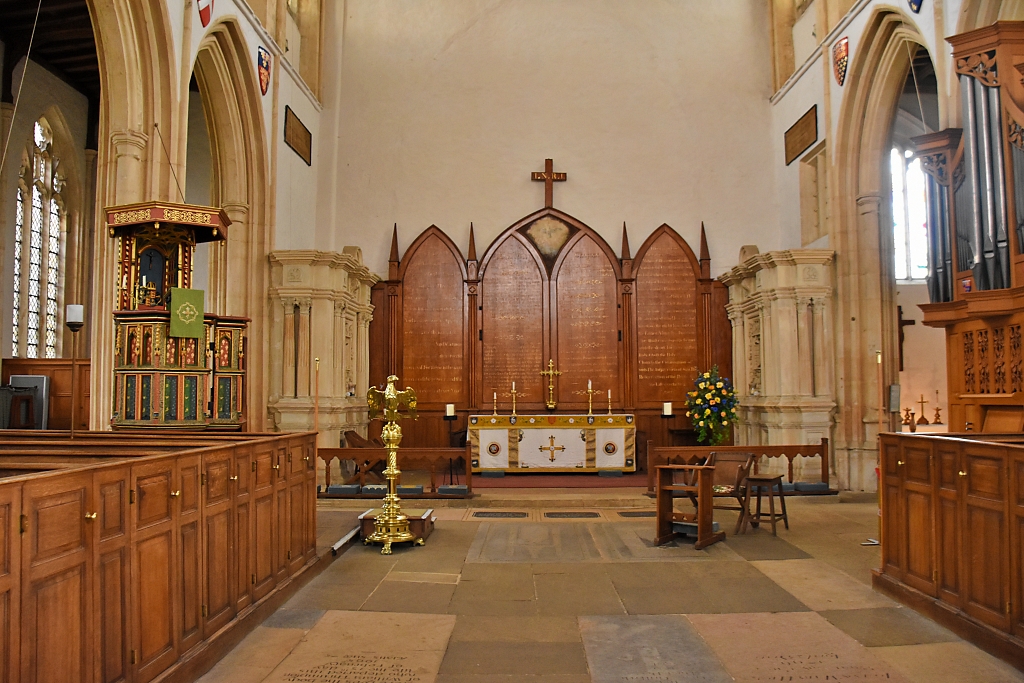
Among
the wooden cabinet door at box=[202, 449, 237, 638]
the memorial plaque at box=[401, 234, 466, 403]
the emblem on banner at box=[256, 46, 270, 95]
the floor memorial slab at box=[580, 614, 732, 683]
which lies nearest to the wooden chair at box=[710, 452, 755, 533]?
the floor memorial slab at box=[580, 614, 732, 683]

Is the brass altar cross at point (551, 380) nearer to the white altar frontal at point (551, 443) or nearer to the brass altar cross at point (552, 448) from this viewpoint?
the white altar frontal at point (551, 443)

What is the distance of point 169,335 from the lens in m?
5.81

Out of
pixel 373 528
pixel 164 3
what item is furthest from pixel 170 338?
pixel 164 3

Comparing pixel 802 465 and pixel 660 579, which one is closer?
pixel 660 579

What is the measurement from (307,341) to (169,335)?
375 centimetres

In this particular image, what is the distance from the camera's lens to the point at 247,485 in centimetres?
389

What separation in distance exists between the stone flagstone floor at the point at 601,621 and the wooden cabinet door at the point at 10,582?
3.63 feet

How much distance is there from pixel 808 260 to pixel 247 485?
7643 millimetres

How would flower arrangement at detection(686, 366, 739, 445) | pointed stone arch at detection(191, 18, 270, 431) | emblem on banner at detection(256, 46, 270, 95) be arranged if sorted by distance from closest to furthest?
pointed stone arch at detection(191, 18, 270, 431)
emblem on banner at detection(256, 46, 270, 95)
flower arrangement at detection(686, 366, 739, 445)

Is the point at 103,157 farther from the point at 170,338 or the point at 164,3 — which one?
the point at 170,338

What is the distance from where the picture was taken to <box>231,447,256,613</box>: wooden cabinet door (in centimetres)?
370

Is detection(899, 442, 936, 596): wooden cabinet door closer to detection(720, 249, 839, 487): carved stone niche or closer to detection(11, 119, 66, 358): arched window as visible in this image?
detection(720, 249, 839, 487): carved stone niche

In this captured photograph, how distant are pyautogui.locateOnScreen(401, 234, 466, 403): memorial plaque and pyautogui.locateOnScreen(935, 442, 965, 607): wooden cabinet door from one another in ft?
26.8

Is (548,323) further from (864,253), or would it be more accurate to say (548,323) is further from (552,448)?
(864,253)
